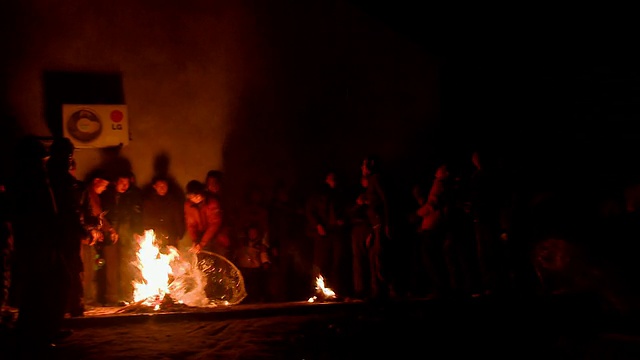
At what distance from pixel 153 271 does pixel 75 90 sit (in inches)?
158

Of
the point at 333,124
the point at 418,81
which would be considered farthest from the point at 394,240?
the point at 418,81

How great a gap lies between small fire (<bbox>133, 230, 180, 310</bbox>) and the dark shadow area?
3158 mm

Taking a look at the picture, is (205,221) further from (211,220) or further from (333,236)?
(333,236)

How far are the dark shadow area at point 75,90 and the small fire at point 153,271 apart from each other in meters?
3.16

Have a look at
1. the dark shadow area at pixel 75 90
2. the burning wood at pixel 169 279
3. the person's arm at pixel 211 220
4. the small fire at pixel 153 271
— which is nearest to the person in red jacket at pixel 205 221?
the person's arm at pixel 211 220

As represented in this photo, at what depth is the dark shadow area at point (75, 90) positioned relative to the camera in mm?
11539

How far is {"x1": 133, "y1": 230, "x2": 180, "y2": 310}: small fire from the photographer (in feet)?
32.5

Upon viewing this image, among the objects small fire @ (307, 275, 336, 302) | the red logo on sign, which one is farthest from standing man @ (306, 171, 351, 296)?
the red logo on sign

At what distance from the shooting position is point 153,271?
9.91 meters

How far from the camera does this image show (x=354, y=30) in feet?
42.4

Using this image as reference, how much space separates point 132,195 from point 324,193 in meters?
3.25

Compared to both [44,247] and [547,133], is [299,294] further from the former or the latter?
[547,133]

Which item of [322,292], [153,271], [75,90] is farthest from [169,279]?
[75,90]

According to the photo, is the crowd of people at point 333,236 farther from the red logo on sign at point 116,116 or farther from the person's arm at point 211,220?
the red logo on sign at point 116,116
